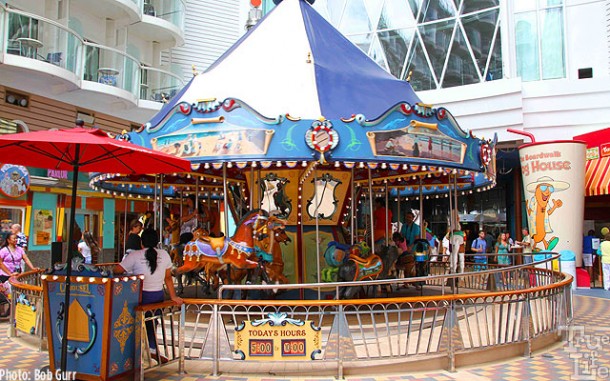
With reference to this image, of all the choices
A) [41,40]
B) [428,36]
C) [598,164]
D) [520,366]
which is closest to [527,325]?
[520,366]

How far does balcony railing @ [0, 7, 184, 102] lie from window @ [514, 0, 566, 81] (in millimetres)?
14223

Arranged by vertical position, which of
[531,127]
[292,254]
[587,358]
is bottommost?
[587,358]

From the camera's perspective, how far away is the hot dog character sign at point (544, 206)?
1669 cm

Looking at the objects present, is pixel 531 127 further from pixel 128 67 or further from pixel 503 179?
pixel 128 67

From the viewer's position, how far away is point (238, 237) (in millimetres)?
9578

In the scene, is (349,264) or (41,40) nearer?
(349,264)

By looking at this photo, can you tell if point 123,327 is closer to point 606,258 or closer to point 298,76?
point 298,76

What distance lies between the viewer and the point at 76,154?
5.77m

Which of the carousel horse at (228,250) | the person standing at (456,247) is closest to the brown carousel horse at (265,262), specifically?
the carousel horse at (228,250)

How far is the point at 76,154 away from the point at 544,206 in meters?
15.0

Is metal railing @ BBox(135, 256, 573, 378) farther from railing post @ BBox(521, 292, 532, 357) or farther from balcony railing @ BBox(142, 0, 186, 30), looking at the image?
balcony railing @ BBox(142, 0, 186, 30)

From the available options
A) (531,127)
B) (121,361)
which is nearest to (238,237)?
(121,361)

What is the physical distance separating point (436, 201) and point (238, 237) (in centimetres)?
2265

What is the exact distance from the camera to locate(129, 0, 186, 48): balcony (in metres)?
22.4
